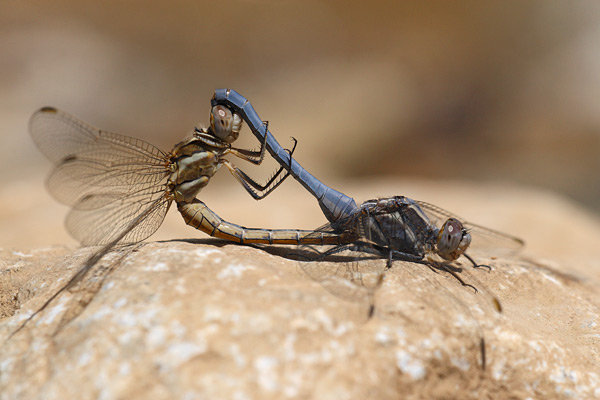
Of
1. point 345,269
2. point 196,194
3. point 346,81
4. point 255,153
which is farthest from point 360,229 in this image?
point 346,81

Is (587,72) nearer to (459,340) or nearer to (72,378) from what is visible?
(459,340)

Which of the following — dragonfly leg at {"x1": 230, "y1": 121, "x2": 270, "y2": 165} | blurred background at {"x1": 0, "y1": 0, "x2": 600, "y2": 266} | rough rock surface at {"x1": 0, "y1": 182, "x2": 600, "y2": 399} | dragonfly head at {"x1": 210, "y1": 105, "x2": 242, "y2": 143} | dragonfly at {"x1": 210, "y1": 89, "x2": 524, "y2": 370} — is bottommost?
rough rock surface at {"x1": 0, "y1": 182, "x2": 600, "y2": 399}

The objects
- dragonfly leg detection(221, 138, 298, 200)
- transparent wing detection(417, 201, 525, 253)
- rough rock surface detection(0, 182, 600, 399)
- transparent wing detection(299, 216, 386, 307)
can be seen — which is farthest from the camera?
transparent wing detection(417, 201, 525, 253)

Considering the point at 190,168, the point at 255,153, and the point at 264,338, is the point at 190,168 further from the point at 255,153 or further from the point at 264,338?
the point at 264,338

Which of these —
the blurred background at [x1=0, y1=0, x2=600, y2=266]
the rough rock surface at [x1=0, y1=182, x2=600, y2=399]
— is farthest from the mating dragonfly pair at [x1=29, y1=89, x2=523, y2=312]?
the blurred background at [x1=0, y1=0, x2=600, y2=266]

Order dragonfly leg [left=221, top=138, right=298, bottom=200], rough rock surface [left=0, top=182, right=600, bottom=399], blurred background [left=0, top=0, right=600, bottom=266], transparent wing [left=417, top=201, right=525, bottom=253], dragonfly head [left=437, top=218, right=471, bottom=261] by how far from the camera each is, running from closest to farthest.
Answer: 1. rough rock surface [left=0, top=182, right=600, bottom=399]
2. dragonfly head [left=437, top=218, right=471, bottom=261]
3. dragonfly leg [left=221, top=138, right=298, bottom=200]
4. transparent wing [left=417, top=201, right=525, bottom=253]
5. blurred background [left=0, top=0, right=600, bottom=266]

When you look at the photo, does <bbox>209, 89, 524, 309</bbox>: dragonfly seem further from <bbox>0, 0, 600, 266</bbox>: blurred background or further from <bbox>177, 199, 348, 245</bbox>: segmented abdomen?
<bbox>0, 0, 600, 266</bbox>: blurred background

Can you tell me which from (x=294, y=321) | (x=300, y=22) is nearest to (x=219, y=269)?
(x=294, y=321)

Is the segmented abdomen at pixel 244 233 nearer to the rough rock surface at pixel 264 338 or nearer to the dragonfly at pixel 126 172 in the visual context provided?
the dragonfly at pixel 126 172

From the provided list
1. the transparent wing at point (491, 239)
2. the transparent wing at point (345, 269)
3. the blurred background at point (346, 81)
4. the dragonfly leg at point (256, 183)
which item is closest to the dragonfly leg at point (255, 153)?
the dragonfly leg at point (256, 183)
